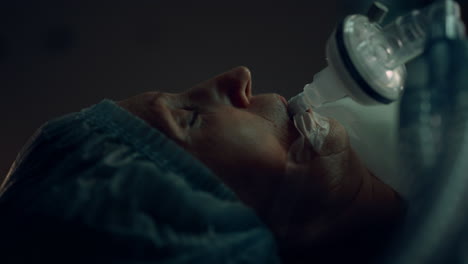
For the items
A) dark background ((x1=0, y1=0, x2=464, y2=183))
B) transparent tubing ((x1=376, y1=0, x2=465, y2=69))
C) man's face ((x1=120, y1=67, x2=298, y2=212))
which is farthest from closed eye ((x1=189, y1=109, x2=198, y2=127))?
dark background ((x1=0, y1=0, x2=464, y2=183))

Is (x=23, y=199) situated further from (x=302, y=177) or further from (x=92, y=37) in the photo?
(x=92, y=37)

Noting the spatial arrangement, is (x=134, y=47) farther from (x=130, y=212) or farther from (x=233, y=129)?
(x=130, y=212)

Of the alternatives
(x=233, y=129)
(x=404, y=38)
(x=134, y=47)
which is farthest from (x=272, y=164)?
(x=134, y=47)

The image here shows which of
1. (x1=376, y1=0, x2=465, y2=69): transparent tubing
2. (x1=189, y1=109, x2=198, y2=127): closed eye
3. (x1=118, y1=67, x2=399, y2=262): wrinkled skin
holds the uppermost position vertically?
(x1=376, y1=0, x2=465, y2=69): transparent tubing

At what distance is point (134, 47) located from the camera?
1482 mm

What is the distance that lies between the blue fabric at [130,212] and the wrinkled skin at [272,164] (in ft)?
0.18

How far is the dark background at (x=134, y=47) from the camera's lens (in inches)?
54.2

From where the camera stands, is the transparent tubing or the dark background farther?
the dark background

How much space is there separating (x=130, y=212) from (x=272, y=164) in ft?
0.92

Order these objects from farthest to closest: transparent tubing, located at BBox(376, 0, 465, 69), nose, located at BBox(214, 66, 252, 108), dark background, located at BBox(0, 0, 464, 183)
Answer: dark background, located at BBox(0, 0, 464, 183)
nose, located at BBox(214, 66, 252, 108)
transparent tubing, located at BBox(376, 0, 465, 69)

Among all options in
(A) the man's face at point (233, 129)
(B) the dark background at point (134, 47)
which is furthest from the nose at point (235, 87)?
(B) the dark background at point (134, 47)

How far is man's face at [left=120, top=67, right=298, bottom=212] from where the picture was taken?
802 mm

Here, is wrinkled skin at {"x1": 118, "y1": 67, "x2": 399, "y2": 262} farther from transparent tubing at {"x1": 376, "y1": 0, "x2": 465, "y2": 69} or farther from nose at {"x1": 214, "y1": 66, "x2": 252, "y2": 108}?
transparent tubing at {"x1": 376, "y1": 0, "x2": 465, "y2": 69}

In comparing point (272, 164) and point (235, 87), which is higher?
point (235, 87)
